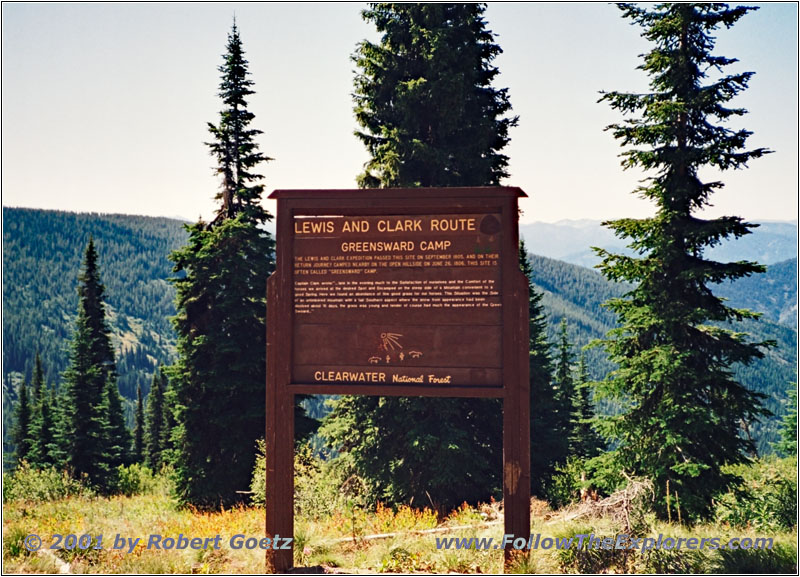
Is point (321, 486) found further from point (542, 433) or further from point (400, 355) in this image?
point (542, 433)

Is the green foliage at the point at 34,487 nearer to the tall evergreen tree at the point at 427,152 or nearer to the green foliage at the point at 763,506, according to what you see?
the tall evergreen tree at the point at 427,152

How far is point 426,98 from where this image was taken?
16.7 metres

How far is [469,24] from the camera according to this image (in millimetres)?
17062

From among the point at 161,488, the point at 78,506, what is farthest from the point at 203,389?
the point at 161,488

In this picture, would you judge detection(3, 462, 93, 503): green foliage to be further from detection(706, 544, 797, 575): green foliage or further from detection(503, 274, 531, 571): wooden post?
detection(706, 544, 797, 575): green foliage

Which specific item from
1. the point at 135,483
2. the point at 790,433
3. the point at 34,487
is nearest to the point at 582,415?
the point at 790,433

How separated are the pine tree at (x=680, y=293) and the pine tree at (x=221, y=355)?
34.7 feet

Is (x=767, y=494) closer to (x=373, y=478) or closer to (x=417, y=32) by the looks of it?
(x=373, y=478)

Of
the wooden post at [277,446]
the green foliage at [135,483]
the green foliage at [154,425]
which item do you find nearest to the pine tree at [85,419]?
the green foliage at [135,483]

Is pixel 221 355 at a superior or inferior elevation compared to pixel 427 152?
inferior

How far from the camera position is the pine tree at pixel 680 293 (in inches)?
524

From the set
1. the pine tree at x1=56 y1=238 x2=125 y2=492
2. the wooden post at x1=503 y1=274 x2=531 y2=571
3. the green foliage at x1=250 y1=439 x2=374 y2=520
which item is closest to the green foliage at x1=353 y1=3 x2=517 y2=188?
the green foliage at x1=250 y1=439 x2=374 y2=520

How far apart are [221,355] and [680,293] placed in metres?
12.7

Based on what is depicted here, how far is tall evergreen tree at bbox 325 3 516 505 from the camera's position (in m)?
16.0
